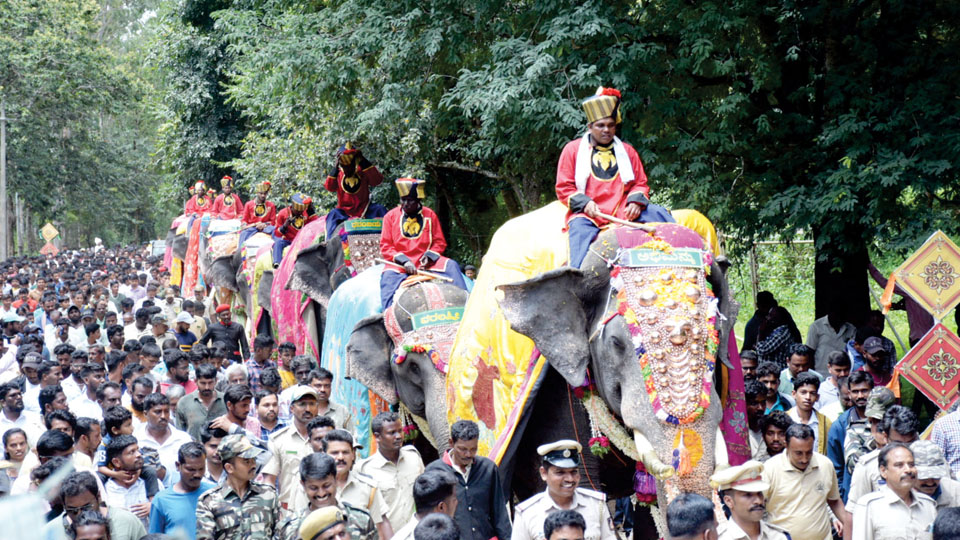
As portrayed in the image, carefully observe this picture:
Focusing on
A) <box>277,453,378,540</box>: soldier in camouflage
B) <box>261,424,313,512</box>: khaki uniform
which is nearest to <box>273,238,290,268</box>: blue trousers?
<box>261,424,313,512</box>: khaki uniform

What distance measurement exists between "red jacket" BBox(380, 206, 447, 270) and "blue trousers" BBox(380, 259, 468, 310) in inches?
15.4

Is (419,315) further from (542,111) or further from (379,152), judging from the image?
(379,152)

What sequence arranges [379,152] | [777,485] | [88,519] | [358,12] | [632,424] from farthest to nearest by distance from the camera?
[379,152]
[358,12]
[777,485]
[632,424]
[88,519]

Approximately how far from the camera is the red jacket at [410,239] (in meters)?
11.3

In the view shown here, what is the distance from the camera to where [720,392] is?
7.36 meters

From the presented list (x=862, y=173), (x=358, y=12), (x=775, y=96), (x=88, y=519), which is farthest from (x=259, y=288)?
(x=88, y=519)

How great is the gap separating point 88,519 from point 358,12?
10.3 m

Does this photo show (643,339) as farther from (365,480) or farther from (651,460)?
(365,480)

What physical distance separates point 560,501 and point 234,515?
169 cm

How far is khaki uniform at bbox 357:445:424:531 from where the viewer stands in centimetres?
732

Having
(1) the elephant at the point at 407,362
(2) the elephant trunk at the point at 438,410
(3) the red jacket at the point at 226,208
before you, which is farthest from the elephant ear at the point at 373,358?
(3) the red jacket at the point at 226,208

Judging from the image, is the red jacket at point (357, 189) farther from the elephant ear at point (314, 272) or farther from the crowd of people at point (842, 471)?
the crowd of people at point (842, 471)

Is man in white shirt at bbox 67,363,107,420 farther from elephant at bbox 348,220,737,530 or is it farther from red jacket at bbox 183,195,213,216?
red jacket at bbox 183,195,213,216

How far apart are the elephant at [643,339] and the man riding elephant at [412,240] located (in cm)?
345
